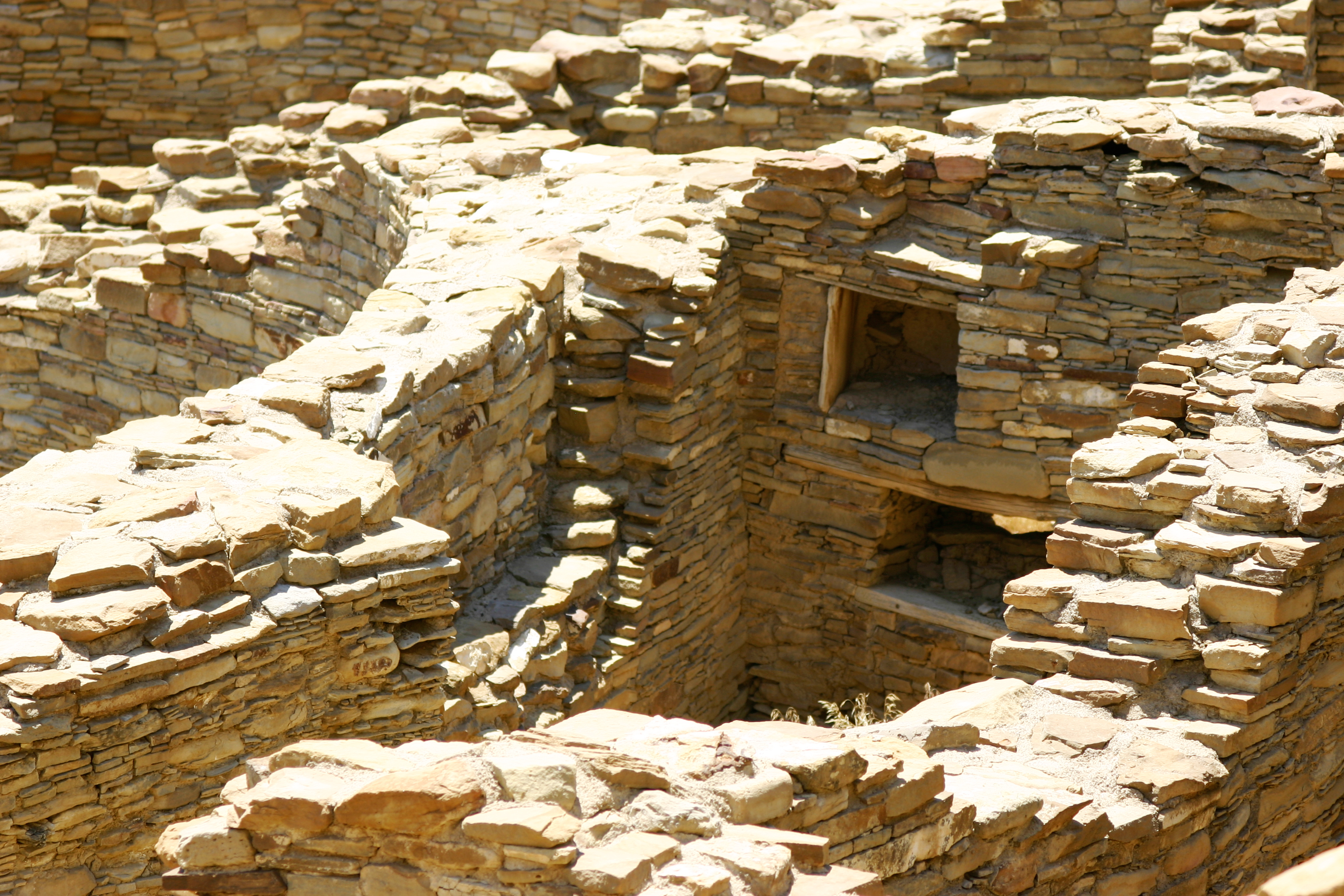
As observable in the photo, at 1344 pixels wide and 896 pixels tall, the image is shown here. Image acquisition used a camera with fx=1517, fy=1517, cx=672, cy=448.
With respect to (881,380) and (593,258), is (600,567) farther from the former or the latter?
(881,380)

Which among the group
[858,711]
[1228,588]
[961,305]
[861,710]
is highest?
[961,305]

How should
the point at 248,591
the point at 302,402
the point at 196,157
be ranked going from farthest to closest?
the point at 196,157 < the point at 302,402 < the point at 248,591

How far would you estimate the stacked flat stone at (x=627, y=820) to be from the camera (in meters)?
3.45

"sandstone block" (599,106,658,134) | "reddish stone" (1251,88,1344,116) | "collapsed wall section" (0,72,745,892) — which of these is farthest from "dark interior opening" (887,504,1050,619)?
"sandstone block" (599,106,658,134)

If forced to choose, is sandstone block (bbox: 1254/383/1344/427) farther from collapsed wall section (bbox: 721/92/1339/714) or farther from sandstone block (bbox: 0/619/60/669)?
sandstone block (bbox: 0/619/60/669)

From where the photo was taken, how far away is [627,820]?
361 cm

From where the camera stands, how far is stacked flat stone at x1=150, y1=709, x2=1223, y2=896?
3.45 meters

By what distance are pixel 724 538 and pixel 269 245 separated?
331 centimetres

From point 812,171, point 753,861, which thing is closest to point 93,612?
point 753,861

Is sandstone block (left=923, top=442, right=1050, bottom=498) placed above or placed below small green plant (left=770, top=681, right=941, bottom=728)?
above

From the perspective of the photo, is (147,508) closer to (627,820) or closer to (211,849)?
(211,849)

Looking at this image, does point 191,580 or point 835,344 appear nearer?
point 191,580

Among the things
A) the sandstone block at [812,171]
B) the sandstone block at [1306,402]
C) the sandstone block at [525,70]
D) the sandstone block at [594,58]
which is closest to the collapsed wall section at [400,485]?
the sandstone block at [812,171]

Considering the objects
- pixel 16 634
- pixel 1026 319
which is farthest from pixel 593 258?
pixel 16 634
